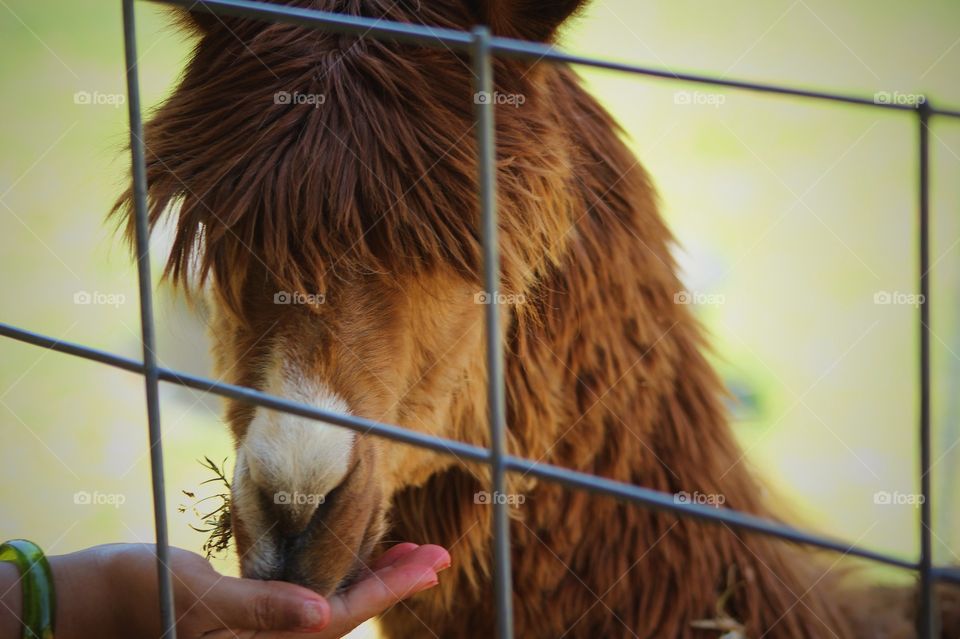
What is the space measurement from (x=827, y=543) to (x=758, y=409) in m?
4.01

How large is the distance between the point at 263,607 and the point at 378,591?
189 millimetres

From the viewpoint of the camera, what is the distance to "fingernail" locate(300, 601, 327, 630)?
4.48ft

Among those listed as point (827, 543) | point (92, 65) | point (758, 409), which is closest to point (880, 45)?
point (758, 409)

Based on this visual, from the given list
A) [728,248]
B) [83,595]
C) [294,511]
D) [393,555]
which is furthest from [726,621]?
[728,248]

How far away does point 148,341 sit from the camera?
1223mm

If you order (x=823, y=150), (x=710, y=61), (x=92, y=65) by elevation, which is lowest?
(x=823, y=150)

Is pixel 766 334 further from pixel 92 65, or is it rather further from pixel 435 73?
pixel 92 65

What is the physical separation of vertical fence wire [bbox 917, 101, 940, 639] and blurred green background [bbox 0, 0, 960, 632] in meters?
2.28

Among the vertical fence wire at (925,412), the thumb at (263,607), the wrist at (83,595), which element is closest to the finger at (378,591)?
the thumb at (263,607)

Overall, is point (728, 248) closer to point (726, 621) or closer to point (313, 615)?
point (726, 621)

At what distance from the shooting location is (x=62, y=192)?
6066mm

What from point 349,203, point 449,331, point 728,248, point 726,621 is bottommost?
point 726,621

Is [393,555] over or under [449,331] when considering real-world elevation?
under

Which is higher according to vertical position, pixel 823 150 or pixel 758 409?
pixel 823 150
